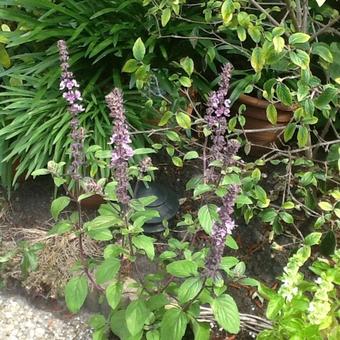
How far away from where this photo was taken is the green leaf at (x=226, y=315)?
1262 mm

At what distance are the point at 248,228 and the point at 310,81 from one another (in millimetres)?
891

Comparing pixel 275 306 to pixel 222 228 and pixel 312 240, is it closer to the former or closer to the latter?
pixel 312 240

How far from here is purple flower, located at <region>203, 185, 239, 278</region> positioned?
3.66 ft

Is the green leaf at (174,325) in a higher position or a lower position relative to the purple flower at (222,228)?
lower

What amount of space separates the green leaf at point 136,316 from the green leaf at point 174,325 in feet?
0.23

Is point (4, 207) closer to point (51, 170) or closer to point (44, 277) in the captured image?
point (44, 277)

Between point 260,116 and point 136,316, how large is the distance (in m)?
1.32

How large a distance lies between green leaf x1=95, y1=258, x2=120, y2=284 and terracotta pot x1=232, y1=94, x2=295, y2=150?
4.10 feet

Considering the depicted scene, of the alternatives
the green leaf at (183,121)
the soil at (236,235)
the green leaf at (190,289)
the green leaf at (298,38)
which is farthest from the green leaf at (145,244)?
the soil at (236,235)

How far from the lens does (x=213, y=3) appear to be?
6.18 feet

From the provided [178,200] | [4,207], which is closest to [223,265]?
[178,200]

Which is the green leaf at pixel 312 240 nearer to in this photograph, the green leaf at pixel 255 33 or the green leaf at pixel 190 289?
the green leaf at pixel 190 289

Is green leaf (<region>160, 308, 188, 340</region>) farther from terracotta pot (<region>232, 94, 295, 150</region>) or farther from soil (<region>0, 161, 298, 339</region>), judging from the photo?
terracotta pot (<region>232, 94, 295, 150</region>)

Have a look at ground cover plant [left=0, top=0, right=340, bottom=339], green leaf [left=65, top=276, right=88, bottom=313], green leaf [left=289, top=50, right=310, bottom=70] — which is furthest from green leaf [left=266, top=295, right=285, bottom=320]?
green leaf [left=289, top=50, right=310, bottom=70]
